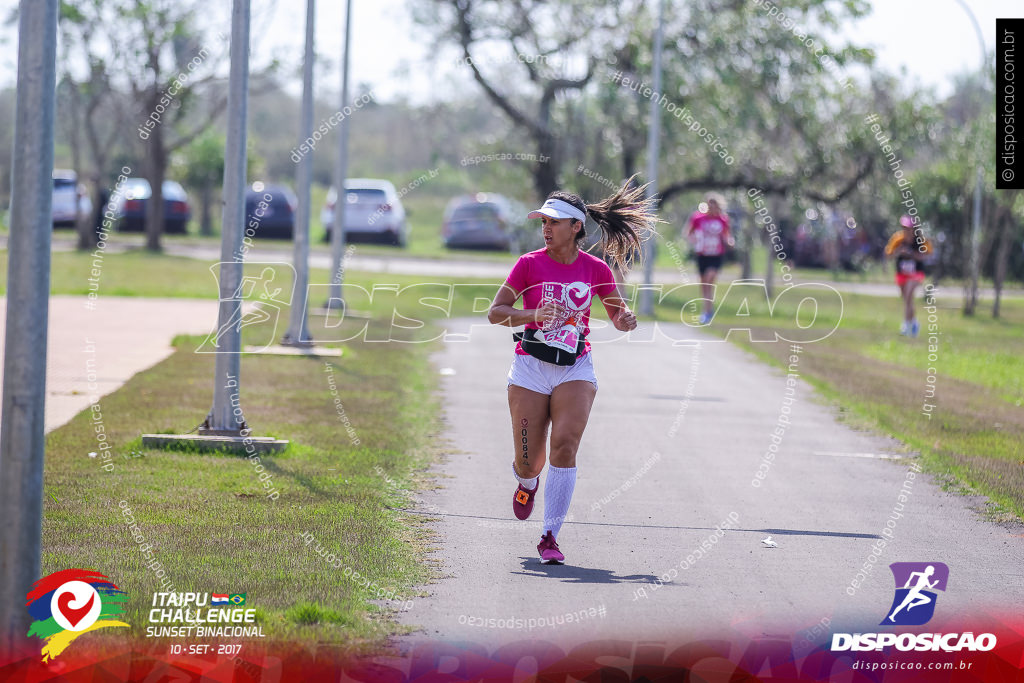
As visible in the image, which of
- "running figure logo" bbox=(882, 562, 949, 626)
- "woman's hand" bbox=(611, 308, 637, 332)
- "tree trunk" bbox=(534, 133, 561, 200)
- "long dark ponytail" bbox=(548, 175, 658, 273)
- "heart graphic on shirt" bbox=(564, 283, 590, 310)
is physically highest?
"tree trunk" bbox=(534, 133, 561, 200)

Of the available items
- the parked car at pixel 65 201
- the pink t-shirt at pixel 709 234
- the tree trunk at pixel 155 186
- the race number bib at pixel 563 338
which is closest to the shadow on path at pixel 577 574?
the race number bib at pixel 563 338

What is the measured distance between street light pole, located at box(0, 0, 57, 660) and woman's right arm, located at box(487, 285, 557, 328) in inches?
100

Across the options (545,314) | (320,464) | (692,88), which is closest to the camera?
(545,314)

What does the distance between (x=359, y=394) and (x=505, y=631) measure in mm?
7687

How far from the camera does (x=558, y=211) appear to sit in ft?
22.8

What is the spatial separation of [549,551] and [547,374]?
926 millimetres

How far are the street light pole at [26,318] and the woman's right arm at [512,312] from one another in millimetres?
2549

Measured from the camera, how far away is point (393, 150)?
63219 millimetres

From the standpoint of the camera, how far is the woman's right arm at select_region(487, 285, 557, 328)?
684 centimetres

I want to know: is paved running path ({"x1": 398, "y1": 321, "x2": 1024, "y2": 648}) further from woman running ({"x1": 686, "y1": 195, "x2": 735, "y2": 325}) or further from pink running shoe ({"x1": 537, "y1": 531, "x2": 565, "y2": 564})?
woman running ({"x1": 686, "y1": 195, "x2": 735, "y2": 325})

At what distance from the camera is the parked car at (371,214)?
122 feet

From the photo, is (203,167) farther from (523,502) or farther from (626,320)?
(626,320)

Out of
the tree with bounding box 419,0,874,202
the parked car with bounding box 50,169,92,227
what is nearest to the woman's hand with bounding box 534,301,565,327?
the tree with bounding box 419,0,874,202

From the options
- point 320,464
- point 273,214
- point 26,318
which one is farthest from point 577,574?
point 273,214
